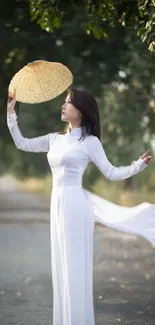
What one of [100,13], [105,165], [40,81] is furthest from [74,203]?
[100,13]

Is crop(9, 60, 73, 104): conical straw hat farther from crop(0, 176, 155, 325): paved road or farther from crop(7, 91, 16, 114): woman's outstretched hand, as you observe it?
crop(0, 176, 155, 325): paved road

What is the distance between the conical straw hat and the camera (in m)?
7.47

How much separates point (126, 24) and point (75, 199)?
107 inches

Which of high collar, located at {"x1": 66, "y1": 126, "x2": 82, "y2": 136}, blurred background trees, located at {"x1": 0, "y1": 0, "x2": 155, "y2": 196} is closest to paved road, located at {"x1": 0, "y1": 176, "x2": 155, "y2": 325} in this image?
high collar, located at {"x1": 66, "y1": 126, "x2": 82, "y2": 136}

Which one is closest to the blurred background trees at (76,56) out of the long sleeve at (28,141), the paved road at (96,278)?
the paved road at (96,278)

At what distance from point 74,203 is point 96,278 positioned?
5.44 m

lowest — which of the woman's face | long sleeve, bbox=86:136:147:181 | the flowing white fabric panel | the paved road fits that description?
the paved road

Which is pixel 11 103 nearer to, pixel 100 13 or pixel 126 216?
pixel 126 216

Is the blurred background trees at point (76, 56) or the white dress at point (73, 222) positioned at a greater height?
the white dress at point (73, 222)

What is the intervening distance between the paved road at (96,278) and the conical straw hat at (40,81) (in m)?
2.44

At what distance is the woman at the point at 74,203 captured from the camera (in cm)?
705

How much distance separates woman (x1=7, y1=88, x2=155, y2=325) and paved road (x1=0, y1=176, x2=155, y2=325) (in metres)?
1.62

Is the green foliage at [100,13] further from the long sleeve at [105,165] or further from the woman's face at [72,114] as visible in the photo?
the long sleeve at [105,165]

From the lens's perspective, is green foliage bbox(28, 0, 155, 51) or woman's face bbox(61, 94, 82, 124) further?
green foliage bbox(28, 0, 155, 51)
